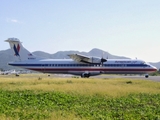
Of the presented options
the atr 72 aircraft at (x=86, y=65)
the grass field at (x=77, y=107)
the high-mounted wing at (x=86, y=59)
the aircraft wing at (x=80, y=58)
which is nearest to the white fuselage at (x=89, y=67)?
the atr 72 aircraft at (x=86, y=65)

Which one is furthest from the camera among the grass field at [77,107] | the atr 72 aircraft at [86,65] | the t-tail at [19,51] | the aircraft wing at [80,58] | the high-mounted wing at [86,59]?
the t-tail at [19,51]

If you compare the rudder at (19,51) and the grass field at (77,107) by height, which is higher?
the rudder at (19,51)

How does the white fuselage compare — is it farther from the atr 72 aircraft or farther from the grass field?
the grass field

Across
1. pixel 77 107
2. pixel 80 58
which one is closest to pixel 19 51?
pixel 80 58

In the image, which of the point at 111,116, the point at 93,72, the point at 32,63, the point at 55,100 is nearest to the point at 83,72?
the point at 93,72

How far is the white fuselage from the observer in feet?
167

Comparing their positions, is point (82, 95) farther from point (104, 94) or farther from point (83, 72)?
point (83, 72)

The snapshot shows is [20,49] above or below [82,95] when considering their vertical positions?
above

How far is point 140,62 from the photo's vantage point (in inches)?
2036

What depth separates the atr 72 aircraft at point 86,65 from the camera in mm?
51000

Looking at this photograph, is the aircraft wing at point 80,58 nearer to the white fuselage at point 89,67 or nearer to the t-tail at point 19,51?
the white fuselage at point 89,67

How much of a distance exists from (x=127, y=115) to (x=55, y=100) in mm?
6732

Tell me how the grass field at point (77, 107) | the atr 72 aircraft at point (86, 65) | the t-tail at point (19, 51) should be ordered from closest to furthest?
the grass field at point (77, 107) < the atr 72 aircraft at point (86, 65) < the t-tail at point (19, 51)

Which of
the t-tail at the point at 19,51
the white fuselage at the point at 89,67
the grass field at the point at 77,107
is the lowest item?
the grass field at the point at 77,107
